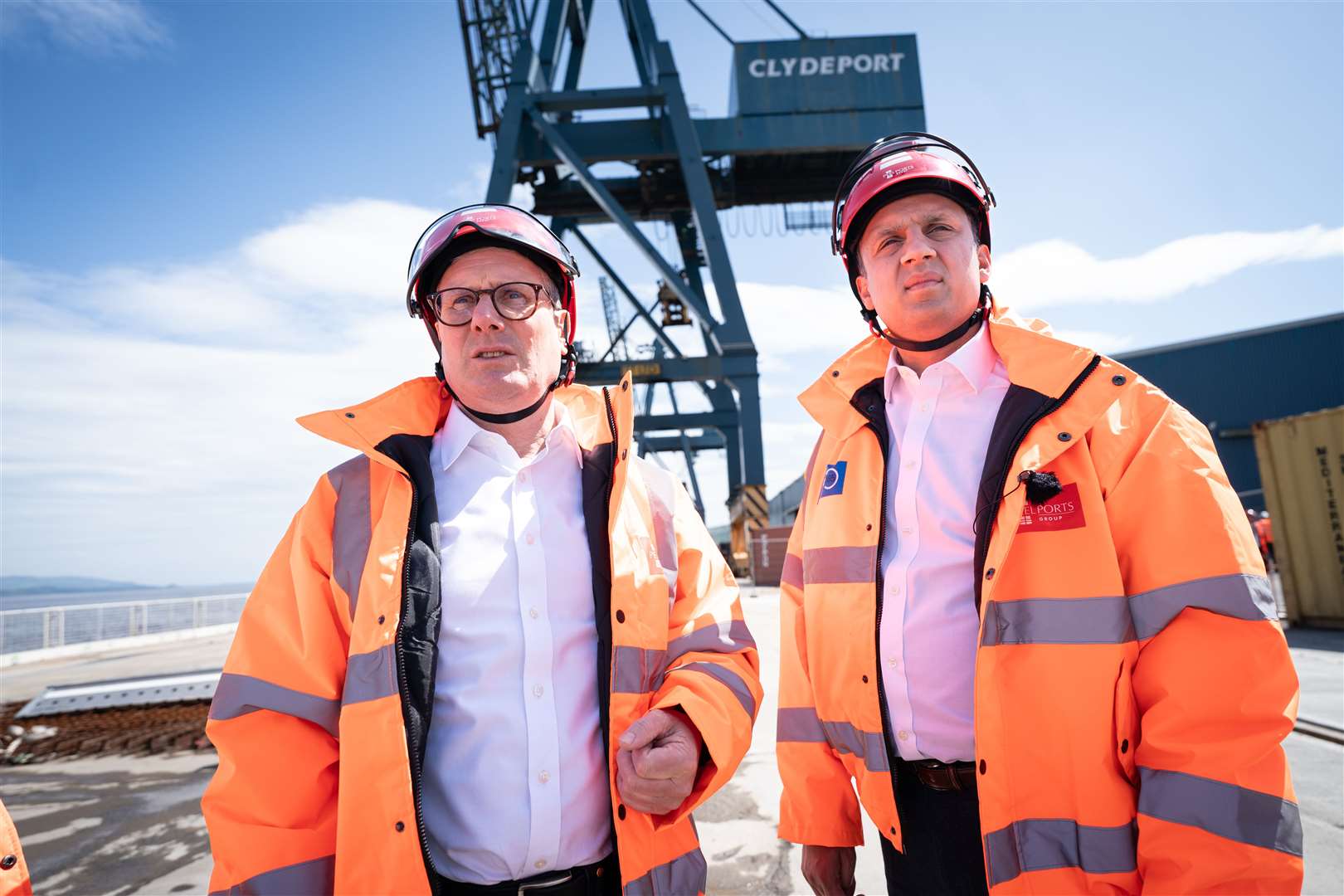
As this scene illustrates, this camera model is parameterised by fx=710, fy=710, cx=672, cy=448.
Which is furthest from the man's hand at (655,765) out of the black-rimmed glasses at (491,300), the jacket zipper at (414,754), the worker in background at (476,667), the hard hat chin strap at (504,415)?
the black-rimmed glasses at (491,300)

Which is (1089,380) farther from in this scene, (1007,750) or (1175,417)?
(1007,750)

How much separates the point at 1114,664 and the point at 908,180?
125 centimetres

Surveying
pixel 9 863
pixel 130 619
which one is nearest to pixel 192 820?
pixel 9 863

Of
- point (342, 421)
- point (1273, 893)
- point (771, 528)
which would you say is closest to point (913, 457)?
point (1273, 893)

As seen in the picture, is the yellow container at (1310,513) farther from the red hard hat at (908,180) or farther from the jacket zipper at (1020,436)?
the jacket zipper at (1020,436)

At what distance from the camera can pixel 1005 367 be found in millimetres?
1852

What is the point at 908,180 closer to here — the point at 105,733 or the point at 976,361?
the point at 976,361

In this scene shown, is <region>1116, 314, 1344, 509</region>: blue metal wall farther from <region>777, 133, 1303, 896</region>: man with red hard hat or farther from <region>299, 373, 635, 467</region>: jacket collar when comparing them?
<region>299, 373, 635, 467</region>: jacket collar

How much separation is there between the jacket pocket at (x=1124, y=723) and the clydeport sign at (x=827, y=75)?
1514cm

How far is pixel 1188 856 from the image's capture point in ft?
4.33

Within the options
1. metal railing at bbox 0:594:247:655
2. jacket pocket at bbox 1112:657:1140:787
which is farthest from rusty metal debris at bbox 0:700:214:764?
jacket pocket at bbox 1112:657:1140:787

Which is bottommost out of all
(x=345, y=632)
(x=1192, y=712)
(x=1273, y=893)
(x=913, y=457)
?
(x=1273, y=893)

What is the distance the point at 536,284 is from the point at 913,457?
110 cm

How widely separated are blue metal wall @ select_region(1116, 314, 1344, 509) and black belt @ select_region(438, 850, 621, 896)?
26.6 metres
